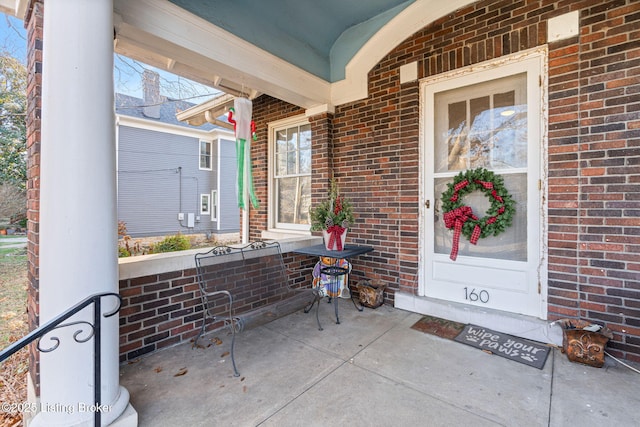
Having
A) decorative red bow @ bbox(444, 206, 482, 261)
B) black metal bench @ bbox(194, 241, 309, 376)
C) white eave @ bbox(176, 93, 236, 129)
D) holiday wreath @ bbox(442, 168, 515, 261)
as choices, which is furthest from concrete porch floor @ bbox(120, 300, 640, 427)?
white eave @ bbox(176, 93, 236, 129)

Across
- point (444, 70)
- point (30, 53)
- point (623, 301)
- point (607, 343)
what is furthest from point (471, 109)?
point (30, 53)

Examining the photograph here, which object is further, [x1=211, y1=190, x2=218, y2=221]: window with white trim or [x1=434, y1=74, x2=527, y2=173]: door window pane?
[x1=211, y1=190, x2=218, y2=221]: window with white trim

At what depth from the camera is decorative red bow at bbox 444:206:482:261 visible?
3.02 m

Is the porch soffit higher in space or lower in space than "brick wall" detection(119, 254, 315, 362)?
higher

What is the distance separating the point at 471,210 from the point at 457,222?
0.19 meters

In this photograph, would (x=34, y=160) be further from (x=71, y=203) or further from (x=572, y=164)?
(x=572, y=164)

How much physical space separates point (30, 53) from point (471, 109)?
12.1 ft

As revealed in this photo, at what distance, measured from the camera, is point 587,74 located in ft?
8.12

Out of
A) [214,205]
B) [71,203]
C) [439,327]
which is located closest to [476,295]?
[439,327]

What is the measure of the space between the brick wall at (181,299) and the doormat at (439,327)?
1.42 metres

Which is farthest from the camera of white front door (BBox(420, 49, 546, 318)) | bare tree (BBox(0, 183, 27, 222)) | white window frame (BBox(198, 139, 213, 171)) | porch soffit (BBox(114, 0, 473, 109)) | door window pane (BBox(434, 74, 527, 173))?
white window frame (BBox(198, 139, 213, 171))

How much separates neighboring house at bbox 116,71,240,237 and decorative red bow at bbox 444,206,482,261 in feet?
32.4

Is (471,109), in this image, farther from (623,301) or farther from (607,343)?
(607,343)

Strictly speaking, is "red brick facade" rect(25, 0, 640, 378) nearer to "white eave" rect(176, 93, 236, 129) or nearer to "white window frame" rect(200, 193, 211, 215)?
"white eave" rect(176, 93, 236, 129)
